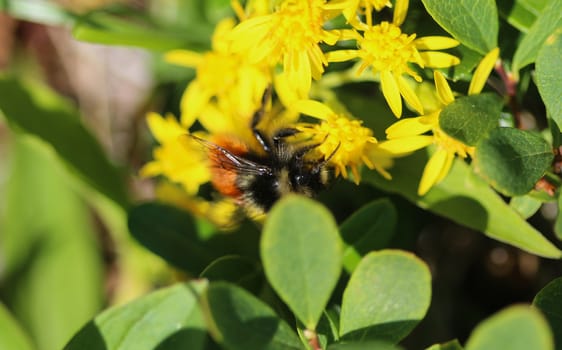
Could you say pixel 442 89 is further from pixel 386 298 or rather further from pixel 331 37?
pixel 386 298

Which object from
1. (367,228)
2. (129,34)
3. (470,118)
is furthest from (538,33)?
(129,34)

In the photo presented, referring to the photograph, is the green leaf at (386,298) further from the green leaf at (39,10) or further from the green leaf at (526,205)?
the green leaf at (39,10)

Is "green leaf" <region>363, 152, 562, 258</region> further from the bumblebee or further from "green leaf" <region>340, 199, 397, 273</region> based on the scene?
the bumblebee

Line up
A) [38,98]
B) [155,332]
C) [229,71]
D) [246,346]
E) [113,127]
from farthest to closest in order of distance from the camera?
1. [113,127]
2. [38,98]
3. [229,71]
4. [155,332]
5. [246,346]

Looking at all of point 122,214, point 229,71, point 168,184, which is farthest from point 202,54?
point 122,214

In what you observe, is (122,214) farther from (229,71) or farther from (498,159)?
(498,159)

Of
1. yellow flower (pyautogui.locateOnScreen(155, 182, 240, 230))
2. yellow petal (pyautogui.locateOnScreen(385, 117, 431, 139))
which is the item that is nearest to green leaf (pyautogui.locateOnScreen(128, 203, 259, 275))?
yellow flower (pyautogui.locateOnScreen(155, 182, 240, 230))
